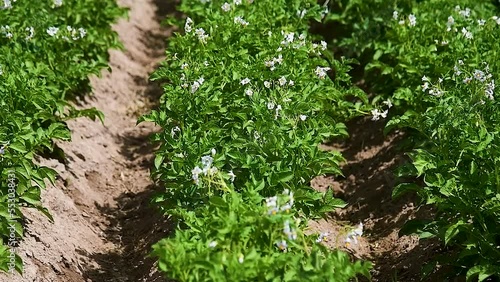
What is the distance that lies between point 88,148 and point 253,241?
131 inches

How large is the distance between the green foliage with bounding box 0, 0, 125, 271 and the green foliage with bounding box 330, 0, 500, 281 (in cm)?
222

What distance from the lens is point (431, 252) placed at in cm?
550

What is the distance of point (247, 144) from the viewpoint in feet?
16.6

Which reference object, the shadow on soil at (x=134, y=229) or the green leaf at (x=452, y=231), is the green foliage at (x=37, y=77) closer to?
the shadow on soil at (x=134, y=229)

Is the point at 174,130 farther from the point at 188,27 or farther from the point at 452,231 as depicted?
the point at 452,231

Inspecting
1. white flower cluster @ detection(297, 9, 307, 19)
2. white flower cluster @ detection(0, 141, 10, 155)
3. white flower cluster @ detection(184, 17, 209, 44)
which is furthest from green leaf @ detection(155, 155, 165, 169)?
white flower cluster @ detection(297, 9, 307, 19)

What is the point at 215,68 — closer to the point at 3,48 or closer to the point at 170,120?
the point at 170,120

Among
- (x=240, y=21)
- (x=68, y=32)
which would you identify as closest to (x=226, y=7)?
(x=240, y=21)

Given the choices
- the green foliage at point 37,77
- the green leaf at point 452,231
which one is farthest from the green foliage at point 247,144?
the green foliage at point 37,77

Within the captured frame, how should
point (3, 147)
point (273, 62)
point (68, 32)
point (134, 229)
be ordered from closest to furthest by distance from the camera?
point (3, 147) → point (273, 62) → point (134, 229) → point (68, 32)

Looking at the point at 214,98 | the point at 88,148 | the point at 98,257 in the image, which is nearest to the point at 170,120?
the point at 214,98

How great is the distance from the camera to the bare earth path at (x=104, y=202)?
5465mm

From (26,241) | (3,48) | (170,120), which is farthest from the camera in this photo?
(3,48)

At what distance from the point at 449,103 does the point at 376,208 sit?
1.21 m
